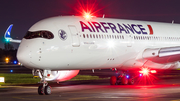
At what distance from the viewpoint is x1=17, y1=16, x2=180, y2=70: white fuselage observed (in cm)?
1762

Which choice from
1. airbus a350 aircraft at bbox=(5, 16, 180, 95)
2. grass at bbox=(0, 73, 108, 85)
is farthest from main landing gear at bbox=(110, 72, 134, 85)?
grass at bbox=(0, 73, 108, 85)

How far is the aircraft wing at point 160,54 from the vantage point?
75.7 feet

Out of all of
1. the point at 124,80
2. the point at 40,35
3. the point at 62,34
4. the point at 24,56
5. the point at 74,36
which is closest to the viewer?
the point at 24,56

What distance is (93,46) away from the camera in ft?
66.2

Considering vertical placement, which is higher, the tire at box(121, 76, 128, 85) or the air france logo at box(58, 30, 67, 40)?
the air france logo at box(58, 30, 67, 40)

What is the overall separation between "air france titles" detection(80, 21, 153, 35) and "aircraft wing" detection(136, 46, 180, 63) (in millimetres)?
1564

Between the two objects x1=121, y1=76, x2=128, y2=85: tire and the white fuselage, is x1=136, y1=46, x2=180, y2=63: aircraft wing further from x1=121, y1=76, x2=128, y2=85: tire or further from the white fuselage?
x1=121, y1=76, x2=128, y2=85: tire

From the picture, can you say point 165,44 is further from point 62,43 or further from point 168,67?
point 62,43

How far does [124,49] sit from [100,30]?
2.32m

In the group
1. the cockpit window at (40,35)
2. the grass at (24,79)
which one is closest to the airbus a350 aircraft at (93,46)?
the cockpit window at (40,35)

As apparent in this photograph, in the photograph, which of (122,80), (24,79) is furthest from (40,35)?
(24,79)

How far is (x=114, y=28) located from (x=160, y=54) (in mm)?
3819

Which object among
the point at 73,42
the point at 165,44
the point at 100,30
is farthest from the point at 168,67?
the point at 73,42

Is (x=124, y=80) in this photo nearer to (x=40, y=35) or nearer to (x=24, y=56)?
(x=40, y=35)
